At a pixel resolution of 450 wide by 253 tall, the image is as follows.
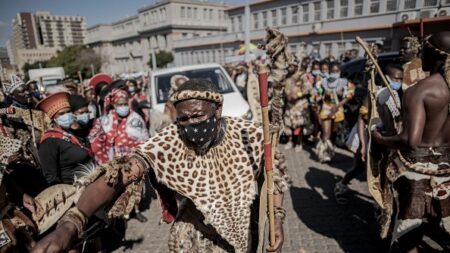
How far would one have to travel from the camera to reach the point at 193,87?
1.73 m

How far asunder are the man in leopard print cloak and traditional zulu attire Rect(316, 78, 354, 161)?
188 inches

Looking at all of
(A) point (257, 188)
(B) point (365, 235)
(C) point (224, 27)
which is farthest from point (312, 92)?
(C) point (224, 27)

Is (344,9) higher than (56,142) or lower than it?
higher

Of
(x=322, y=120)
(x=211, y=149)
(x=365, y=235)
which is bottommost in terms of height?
(x=365, y=235)

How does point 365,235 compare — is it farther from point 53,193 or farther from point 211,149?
point 53,193

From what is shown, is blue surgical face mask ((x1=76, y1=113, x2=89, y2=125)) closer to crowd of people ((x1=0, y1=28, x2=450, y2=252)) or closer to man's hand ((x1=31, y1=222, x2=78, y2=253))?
crowd of people ((x1=0, y1=28, x2=450, y2=252))

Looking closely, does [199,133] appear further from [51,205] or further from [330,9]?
[330,9]

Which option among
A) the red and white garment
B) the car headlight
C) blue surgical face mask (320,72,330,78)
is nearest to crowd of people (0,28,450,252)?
the red and white garment

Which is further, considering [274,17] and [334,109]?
[274,17]

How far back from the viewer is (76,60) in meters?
56.4

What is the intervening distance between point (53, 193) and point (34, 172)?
1.45ft

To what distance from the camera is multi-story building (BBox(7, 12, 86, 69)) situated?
11117cm

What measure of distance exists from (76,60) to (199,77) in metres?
58.7

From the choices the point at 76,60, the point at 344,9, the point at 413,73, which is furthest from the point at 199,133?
the point at 76,60
